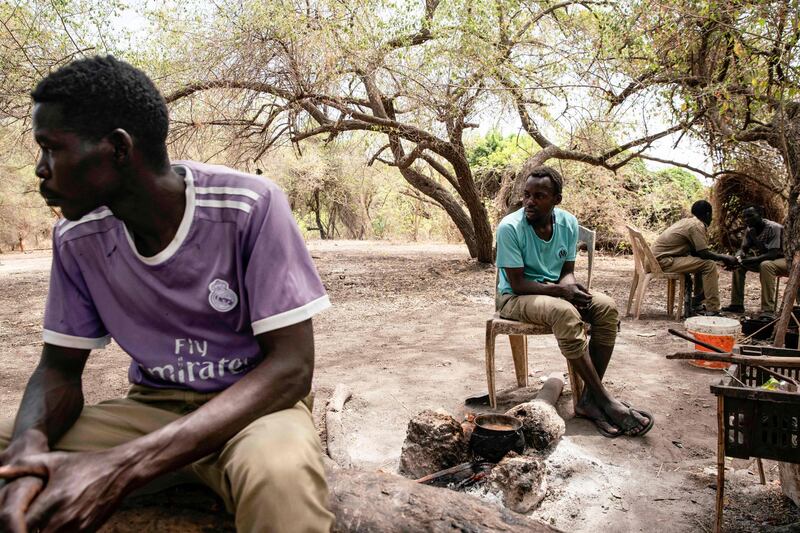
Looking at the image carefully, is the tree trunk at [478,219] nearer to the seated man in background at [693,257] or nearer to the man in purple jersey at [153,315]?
the seated man in background at [693,257]

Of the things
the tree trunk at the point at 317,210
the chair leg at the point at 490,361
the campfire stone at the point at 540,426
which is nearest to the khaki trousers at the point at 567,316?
the chair leg at the point at 490,361

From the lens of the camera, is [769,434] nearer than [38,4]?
Yes

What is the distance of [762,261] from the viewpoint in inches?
276

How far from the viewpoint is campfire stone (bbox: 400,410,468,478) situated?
2.95 metres

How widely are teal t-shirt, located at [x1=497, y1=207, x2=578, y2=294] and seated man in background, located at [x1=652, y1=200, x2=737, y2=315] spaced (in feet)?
11.5

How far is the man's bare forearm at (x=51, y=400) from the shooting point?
1453mm

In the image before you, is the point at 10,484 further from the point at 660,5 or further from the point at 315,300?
the point at 660,5

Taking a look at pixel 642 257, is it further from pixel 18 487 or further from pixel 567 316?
pixel 18 487

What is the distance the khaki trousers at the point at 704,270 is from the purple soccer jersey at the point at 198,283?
6459 millimetres

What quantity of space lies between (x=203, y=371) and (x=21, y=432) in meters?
0.45

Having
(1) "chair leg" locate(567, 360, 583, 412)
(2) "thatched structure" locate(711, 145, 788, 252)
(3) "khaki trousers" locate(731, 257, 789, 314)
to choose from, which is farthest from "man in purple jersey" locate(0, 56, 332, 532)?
(2) "thatched structure" locate(711, 145, 788, 252)

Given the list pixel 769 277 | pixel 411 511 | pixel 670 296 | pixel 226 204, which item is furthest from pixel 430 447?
pixel 769 277

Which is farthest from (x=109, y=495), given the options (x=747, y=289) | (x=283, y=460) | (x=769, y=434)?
(x=747, y=289)

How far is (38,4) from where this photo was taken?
7.61m
